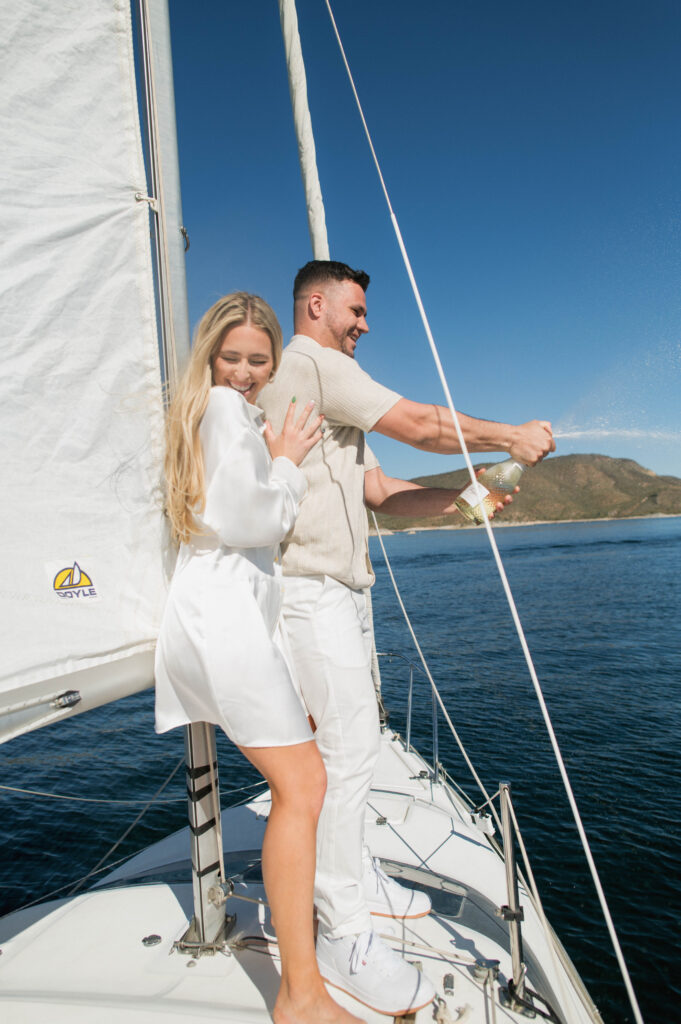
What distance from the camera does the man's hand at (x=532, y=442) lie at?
2.23 m

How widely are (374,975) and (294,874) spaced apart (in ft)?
1.74

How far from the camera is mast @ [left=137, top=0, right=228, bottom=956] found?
2258mm

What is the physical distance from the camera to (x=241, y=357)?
7.17 feet

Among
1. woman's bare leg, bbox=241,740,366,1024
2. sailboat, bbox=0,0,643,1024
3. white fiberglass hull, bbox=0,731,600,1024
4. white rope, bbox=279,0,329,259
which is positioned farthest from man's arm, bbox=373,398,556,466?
white rope, bbox=279,0,329,259

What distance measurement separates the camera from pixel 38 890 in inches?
282

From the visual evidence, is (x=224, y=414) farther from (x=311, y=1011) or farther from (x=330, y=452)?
(x=311, y=1011)

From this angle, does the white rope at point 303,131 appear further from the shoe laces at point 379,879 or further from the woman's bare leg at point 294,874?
the shoe laces at point 379,879

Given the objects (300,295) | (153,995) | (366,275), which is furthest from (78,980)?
(366,275)

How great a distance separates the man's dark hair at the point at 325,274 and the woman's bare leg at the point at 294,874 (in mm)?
1918

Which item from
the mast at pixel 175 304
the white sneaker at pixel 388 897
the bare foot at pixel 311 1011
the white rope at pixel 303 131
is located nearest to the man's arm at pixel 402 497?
the mast at pixel 175 304

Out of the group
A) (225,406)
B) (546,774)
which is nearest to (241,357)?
(225,406)

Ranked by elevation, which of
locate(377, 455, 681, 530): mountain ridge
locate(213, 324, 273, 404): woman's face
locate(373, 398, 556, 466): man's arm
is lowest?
locate(373, 398, 556, 466): man's arm

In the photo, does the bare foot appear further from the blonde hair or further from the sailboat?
the blonde hair

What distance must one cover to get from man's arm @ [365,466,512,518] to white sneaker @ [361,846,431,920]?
1.66m
